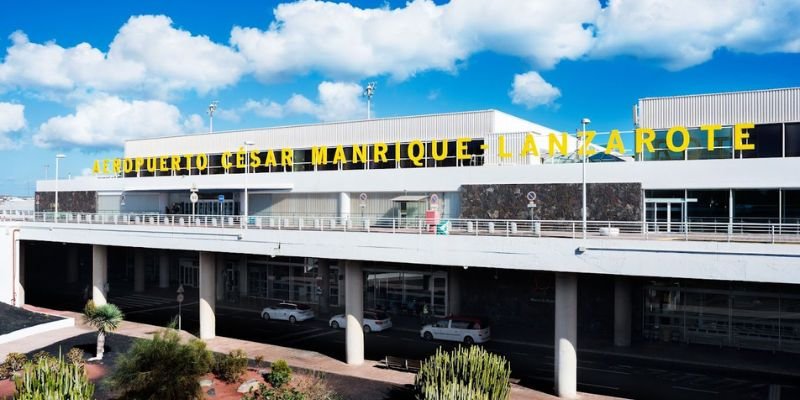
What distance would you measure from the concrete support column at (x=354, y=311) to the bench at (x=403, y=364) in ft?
6.67

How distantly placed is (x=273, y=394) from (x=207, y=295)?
15879 millimetres

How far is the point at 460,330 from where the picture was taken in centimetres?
4116

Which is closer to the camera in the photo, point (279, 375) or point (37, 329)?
point (279, 375)

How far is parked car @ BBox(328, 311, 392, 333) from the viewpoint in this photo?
144 ft

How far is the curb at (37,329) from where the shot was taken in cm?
4047

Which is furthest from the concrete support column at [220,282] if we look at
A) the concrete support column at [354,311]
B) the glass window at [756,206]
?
the glass window at [756,206]

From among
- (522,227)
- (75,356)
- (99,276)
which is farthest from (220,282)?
(522,227)

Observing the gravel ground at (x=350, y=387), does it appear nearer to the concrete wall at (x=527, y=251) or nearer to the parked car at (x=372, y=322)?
the concrete wall at (x=527, y=251)

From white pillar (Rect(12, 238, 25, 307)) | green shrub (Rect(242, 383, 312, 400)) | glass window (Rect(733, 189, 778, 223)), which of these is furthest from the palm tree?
glass window (Rect(733, 189, 778, 223))

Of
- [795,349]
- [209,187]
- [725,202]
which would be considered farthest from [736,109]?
[209,187]

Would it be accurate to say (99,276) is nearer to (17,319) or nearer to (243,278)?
(17,319)

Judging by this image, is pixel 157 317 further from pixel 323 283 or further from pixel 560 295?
pixel 560 295

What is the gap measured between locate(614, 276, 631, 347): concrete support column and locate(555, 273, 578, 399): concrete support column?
12.6m

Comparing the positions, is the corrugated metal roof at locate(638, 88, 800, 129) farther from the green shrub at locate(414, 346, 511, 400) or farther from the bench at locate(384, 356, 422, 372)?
the green shrub at locate(414, 346, 511, 400)
